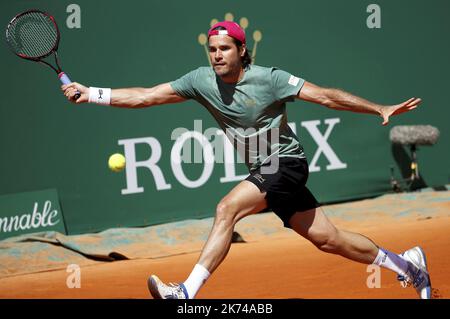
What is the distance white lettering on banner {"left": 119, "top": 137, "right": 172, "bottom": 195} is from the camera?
27.4ft

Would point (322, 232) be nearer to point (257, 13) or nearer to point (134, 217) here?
point (134, 217)

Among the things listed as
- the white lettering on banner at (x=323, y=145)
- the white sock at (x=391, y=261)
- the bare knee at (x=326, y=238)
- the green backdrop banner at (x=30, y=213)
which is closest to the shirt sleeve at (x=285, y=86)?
the bare knee at (x=326, y=238)

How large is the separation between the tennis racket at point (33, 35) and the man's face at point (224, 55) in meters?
1.20

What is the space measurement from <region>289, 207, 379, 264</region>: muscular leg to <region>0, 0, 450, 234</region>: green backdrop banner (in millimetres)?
3677

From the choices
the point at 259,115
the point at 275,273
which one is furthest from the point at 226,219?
the point at 275,273

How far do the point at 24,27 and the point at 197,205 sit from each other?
361cm

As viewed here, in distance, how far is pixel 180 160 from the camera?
8531 millimetres

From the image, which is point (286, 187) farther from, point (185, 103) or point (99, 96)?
point (185, 103)

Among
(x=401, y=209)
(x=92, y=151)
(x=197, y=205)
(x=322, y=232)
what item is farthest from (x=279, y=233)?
(x=322, y=232)

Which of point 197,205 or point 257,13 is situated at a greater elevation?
point 257,13

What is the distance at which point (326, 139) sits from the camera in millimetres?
9086

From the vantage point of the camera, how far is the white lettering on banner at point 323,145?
29.6 ft

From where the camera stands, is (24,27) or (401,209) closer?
(24,27)

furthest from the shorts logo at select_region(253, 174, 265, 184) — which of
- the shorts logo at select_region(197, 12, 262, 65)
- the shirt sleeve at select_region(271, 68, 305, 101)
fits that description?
the shorts logo at select_region(197, 12, 262, 65)
